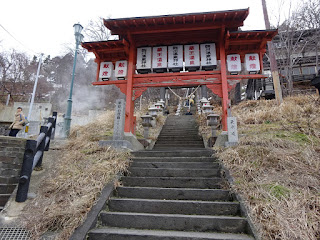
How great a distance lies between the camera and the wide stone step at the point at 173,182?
14.6ft

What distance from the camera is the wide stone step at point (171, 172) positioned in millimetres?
4859

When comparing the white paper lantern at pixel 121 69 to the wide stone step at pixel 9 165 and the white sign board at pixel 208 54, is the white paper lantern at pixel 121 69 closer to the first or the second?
the white sign board at pixel 208 54

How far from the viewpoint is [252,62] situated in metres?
7.52

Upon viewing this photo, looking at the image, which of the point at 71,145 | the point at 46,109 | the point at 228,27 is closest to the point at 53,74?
the point at 46,109

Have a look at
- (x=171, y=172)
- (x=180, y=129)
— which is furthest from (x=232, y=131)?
(x=180, y=129)

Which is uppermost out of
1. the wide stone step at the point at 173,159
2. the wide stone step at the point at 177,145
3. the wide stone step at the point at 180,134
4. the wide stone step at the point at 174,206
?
the wide stone step at the point at 180,134

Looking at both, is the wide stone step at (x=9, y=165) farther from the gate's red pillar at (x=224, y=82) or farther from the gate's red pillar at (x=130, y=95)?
the gate's red pillar at (x=224, y=82)

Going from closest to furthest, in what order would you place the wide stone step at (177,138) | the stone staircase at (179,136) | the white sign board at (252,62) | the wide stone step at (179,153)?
the wide stone step at (179,153)
the white sign board at (252,62)
the stone staircase at (179,136)
the wide stone step at (177,138)

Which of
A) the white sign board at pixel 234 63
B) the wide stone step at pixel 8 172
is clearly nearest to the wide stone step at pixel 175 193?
the wide stone step at pixel 8 172

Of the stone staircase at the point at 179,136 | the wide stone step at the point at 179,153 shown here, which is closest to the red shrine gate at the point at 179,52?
the wide stone step at the point at 179,153

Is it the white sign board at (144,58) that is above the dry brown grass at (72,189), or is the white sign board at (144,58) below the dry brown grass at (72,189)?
above

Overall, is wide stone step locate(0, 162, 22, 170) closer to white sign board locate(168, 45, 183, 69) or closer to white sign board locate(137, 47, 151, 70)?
white sign board locate(137, 47, 151, 70)

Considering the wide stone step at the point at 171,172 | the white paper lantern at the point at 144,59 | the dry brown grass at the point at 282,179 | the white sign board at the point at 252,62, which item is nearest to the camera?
the dry brown grass at the point at 282,179

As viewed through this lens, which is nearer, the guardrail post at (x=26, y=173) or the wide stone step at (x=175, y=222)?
the wide stone step at (x=175, y=222)
